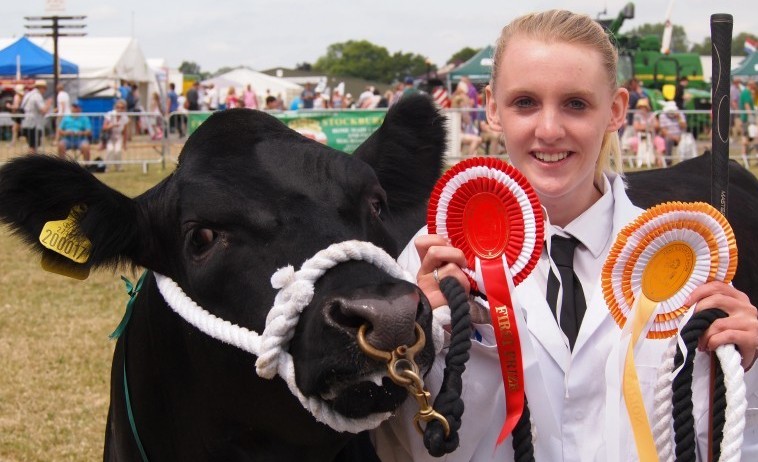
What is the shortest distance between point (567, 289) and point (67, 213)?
1390 millimetres

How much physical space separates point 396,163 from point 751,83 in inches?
923

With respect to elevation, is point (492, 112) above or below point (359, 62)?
above

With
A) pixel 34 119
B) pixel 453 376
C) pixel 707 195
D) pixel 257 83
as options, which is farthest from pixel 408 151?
pixel 257 83

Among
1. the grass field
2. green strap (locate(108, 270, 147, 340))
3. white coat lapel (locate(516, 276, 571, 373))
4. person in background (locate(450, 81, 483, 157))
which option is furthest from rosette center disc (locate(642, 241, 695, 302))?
person in background (locate(450, 81, 483, 157))

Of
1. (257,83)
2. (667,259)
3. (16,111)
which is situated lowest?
(257,83)

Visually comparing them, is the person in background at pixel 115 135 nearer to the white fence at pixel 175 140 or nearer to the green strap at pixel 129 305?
the white fence at pixel 175 140

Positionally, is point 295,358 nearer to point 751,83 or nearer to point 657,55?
point 751,83

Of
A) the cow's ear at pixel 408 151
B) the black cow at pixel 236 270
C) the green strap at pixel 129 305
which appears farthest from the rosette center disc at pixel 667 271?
the green strap at pixel 129 305

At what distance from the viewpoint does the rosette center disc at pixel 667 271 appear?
2.37 meters

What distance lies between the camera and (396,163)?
10.6ft

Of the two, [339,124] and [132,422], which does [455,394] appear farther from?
[339,124]

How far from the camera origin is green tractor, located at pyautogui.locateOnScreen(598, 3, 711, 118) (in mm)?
28438

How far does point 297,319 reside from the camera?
7.38 ft

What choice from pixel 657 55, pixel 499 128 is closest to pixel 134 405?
pixel 499 128
